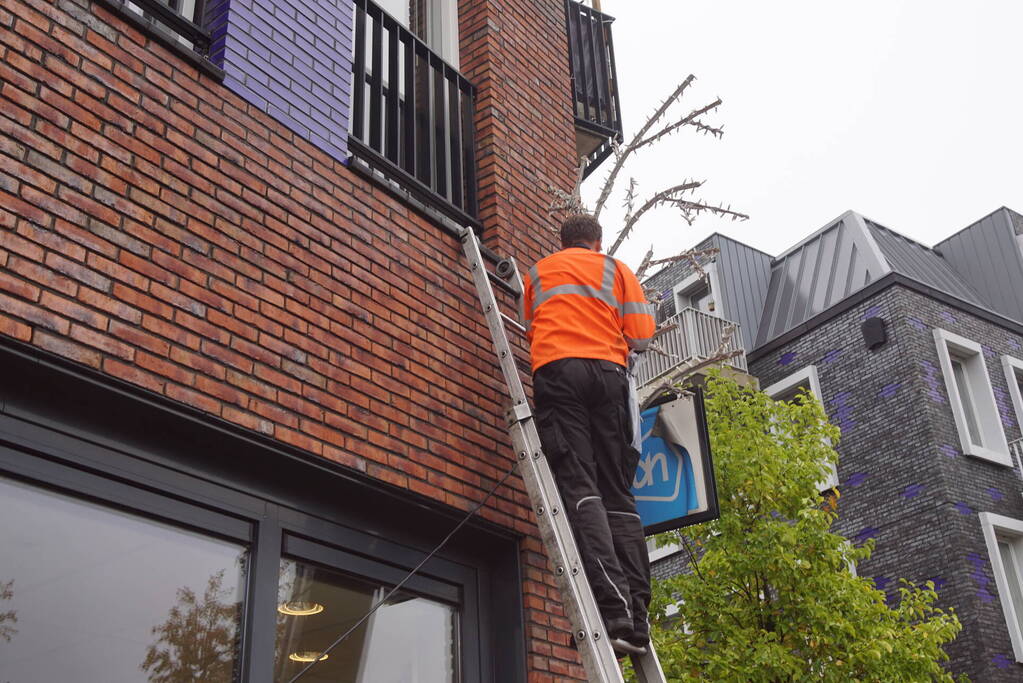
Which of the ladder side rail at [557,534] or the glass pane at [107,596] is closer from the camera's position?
the glass pane at [107,596]

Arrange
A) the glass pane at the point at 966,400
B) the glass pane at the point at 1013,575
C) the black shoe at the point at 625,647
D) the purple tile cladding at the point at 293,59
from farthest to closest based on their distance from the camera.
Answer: the glass pane at the point at 966,400
the glass pane at the point at 1013,575
the purple tile cladding at the point at 293,59
the black shoe at the point at 625,647

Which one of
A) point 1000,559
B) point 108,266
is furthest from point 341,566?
point 1000,559

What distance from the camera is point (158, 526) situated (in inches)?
158

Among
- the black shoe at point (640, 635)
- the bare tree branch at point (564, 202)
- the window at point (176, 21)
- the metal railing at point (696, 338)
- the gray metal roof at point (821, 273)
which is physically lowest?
the black shoe at point (640, 635)

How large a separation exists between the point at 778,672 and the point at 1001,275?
1546cm

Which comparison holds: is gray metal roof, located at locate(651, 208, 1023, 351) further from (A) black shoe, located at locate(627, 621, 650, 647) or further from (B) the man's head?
(A) black shoe, located at locate(627, 621, 650, 647)

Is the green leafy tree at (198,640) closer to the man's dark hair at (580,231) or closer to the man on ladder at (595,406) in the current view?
the man on ladder at (595,406)

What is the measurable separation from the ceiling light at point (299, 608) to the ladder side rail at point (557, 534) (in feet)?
3.27

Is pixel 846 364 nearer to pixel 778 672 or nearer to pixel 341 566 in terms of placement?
pixel 778 672

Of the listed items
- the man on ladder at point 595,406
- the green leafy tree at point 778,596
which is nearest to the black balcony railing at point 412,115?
→ the man on ladder at point 595,406

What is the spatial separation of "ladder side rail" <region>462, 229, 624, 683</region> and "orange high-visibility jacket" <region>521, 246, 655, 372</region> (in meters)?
0.20

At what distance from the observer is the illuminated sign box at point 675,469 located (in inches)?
219

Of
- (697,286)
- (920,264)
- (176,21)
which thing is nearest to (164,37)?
(176,21)

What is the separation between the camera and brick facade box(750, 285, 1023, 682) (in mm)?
16594
